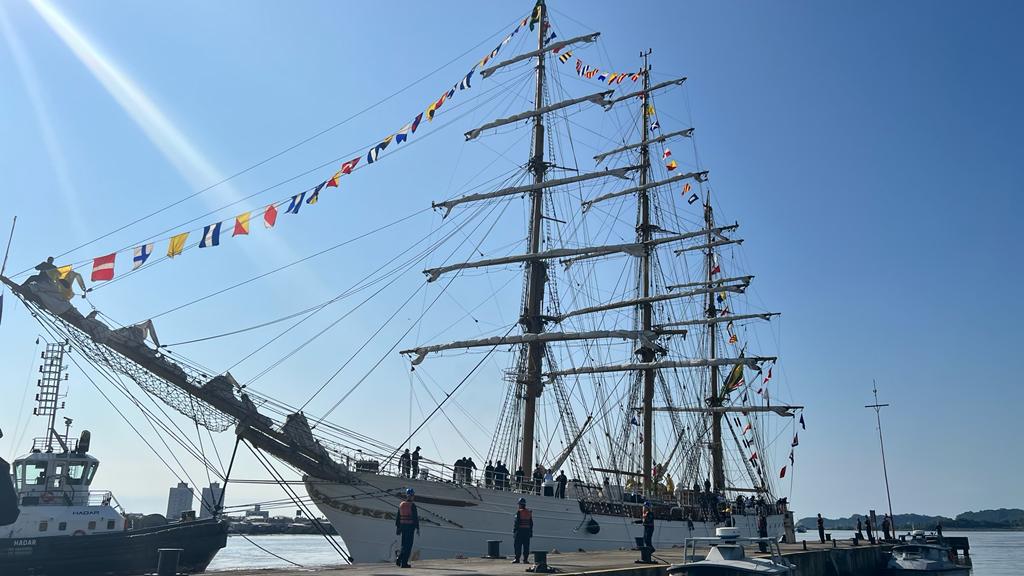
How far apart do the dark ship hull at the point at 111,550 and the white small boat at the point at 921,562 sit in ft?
90.6

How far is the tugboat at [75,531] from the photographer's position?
23672 millimetres

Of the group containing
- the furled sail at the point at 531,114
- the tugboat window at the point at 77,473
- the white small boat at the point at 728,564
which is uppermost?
the furled sail at the point at 531,114

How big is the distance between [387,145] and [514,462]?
50.7 ft

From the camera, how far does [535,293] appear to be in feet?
118

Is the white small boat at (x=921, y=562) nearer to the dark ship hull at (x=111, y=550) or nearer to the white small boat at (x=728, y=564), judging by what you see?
the white small boat at (x=728, y=564)

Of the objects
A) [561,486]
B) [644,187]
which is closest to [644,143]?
[644,187]

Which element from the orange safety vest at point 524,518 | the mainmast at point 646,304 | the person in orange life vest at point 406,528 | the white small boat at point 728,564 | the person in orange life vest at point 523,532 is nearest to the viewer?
the white small boat at point 728,564

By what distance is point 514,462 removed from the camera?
1355 inches

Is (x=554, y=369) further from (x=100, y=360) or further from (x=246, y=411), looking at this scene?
(x=100, y=360)

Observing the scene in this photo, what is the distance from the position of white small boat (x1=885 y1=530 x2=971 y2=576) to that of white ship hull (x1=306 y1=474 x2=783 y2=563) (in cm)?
1430

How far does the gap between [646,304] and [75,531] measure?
32882 millimetres

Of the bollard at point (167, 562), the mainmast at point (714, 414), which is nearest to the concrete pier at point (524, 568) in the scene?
the bollard at point (167, 562)

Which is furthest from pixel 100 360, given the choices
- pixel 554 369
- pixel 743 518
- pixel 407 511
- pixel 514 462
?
pixel 743 518

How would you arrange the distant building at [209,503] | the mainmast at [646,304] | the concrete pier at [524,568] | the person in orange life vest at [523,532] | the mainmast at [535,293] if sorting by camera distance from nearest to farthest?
the concrete pier at [524,568], the person in orange life vest at [523,532], the distant building at [209,503], the mainmast at [535,293], the mainmast at [646,304]
